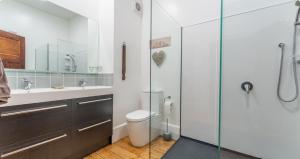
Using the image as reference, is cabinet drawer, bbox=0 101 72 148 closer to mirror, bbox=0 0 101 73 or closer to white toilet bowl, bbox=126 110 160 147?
mirror, bbox=0 0 101 73

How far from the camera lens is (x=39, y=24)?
1537 mm

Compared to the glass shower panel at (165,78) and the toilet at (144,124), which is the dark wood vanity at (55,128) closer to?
the toilet at (144,124)

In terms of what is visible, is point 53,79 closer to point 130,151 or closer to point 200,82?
point 130,151

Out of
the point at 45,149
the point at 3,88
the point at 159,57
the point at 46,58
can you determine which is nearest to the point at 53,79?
the point at 46,58

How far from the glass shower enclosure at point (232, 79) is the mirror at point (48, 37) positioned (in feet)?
3.40

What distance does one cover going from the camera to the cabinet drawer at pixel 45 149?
1.02 metres

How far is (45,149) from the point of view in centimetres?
119

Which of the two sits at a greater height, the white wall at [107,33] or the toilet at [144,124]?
the white wall at [107,33]

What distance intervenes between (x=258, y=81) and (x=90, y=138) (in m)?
2.08

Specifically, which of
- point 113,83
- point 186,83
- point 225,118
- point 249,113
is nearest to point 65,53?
point 113,83

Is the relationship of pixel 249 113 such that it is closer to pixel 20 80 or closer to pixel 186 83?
pixel 186 83

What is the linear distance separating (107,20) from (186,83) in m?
1.57

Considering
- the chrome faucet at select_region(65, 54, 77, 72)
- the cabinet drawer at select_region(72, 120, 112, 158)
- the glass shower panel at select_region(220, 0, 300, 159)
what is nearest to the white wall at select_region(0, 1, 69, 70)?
the chrome faucet at select_region(65, 54, 77, 72)

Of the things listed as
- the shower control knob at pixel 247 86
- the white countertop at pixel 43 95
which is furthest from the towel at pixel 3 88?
the shower control knob at pixel 247 86
